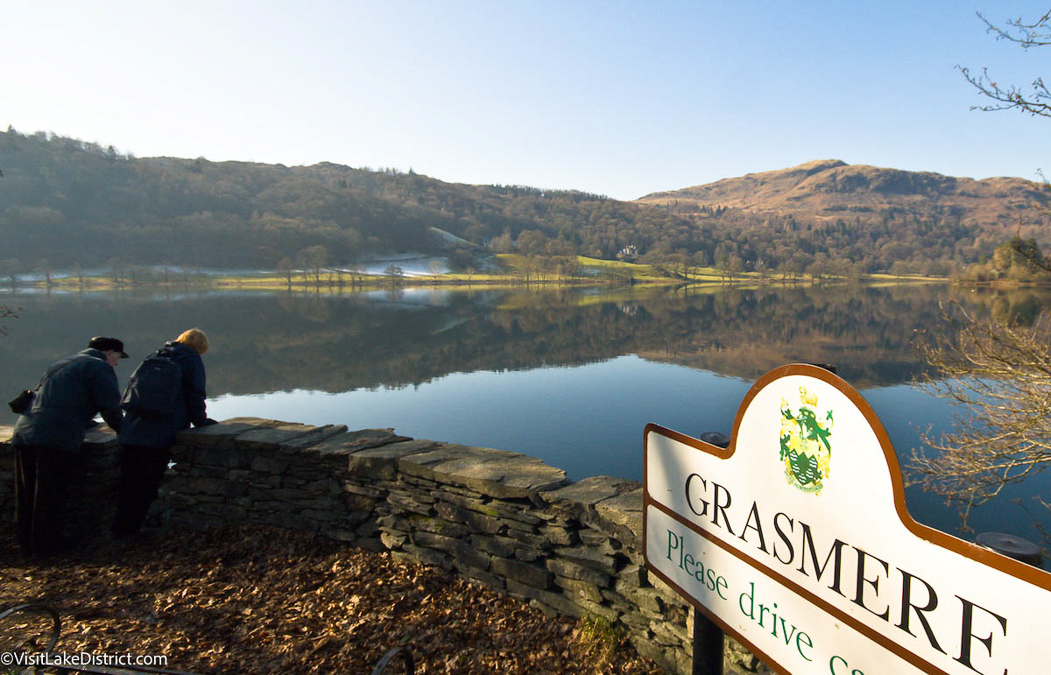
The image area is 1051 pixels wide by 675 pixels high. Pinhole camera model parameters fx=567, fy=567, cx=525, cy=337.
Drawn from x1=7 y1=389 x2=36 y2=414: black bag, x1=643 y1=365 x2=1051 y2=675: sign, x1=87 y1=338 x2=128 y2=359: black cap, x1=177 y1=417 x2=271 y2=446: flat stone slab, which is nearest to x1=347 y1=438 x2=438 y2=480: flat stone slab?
x1=177 y1=417 x2=271 y2=446: flat stone slab

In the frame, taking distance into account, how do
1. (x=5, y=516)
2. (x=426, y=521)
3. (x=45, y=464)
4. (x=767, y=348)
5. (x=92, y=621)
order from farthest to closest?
(x=767, y=348) → (x=5, y=516) → (x=45, y=464) → (x=426, y=521) → (x=92, y=621)

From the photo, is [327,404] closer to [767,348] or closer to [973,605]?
[973,605]

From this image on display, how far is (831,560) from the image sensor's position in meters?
1.51

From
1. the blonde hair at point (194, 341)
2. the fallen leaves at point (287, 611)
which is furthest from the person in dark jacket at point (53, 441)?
the blonde hair at point (194, 341)

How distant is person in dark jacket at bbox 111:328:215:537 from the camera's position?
15.9 ft

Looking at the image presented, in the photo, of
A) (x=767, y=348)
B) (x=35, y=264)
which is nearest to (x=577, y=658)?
(x=767, y=348)

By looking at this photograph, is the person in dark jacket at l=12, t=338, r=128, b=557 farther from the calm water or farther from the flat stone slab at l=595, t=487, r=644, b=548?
the calm water

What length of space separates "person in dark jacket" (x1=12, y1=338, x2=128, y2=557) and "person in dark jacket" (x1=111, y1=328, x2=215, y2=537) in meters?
0.30

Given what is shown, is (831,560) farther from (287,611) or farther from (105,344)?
(105,344)

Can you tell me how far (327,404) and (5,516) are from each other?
44.5ft

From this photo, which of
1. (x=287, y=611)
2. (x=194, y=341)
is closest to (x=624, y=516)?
(x=287, y=611)

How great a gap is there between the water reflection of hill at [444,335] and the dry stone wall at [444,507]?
55.2ft

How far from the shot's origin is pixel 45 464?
15.4 ft

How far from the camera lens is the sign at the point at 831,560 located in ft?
3.79
